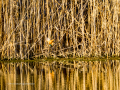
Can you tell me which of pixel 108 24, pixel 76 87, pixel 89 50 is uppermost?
pixel 108 24

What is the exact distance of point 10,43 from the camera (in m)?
8.38

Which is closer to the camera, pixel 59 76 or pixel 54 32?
pixel 59 76

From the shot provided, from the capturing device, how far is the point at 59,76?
6.09m

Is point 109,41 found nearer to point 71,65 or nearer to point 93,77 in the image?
point 71,65

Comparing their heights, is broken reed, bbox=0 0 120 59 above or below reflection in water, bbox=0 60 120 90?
above

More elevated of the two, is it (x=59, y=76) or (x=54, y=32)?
(x=54, y=32)

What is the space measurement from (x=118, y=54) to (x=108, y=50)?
292mm

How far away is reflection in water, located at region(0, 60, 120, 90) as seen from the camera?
16.6 feet

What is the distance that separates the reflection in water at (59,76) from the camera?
199 inches

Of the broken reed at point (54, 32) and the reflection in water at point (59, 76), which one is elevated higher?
the broken reed at point (54, 32)

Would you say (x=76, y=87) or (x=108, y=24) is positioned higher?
(x=108, y=24)

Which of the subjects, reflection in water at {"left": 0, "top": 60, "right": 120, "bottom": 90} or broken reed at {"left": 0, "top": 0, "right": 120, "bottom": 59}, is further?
broken reed at {"left": 0, "top": 0, "right": 120, "bottom": 59}

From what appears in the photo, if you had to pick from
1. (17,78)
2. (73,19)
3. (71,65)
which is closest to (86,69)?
(71,65)

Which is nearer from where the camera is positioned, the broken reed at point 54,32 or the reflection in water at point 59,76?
the reflection in water at point 59,76
